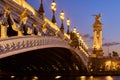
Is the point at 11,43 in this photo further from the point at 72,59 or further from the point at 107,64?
the point at 107,64

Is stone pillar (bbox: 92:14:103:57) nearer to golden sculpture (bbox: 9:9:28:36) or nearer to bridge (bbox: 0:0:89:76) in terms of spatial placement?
bridge (bbox: 0:0:89:76)

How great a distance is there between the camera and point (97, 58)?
329 ft

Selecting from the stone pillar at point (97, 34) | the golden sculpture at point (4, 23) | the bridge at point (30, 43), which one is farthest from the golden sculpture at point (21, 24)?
the stone pillar at point (97, 34)

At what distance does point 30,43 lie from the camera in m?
24.4

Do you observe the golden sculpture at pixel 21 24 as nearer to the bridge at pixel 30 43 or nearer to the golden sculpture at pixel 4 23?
the bridge at pixel 30 43

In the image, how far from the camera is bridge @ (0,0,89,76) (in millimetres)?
22141

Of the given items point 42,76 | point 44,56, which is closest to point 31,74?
point 42,76

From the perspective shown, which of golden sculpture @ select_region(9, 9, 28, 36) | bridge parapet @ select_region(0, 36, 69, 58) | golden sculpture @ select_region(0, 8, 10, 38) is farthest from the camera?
golden sculpture @ select_region(9, 9, 28, 36)

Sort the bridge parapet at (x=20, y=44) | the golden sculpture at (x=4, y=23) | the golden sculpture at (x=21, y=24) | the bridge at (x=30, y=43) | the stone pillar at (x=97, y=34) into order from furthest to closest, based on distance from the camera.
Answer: the stone pillar at (x=97, y=34)
the golden sculpture at (x=21, y=24)
the bridge at (x=30, y=43)
the golden sculpture at (x=4, y=23)
the bridge parapet at (x=20, y=44)

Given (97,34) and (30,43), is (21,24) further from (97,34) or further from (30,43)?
(97,34)

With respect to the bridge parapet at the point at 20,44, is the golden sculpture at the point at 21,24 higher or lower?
higher

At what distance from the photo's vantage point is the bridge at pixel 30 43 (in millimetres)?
22141

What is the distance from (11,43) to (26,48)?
2.05m

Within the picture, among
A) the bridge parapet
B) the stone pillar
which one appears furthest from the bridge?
the stone pillar
